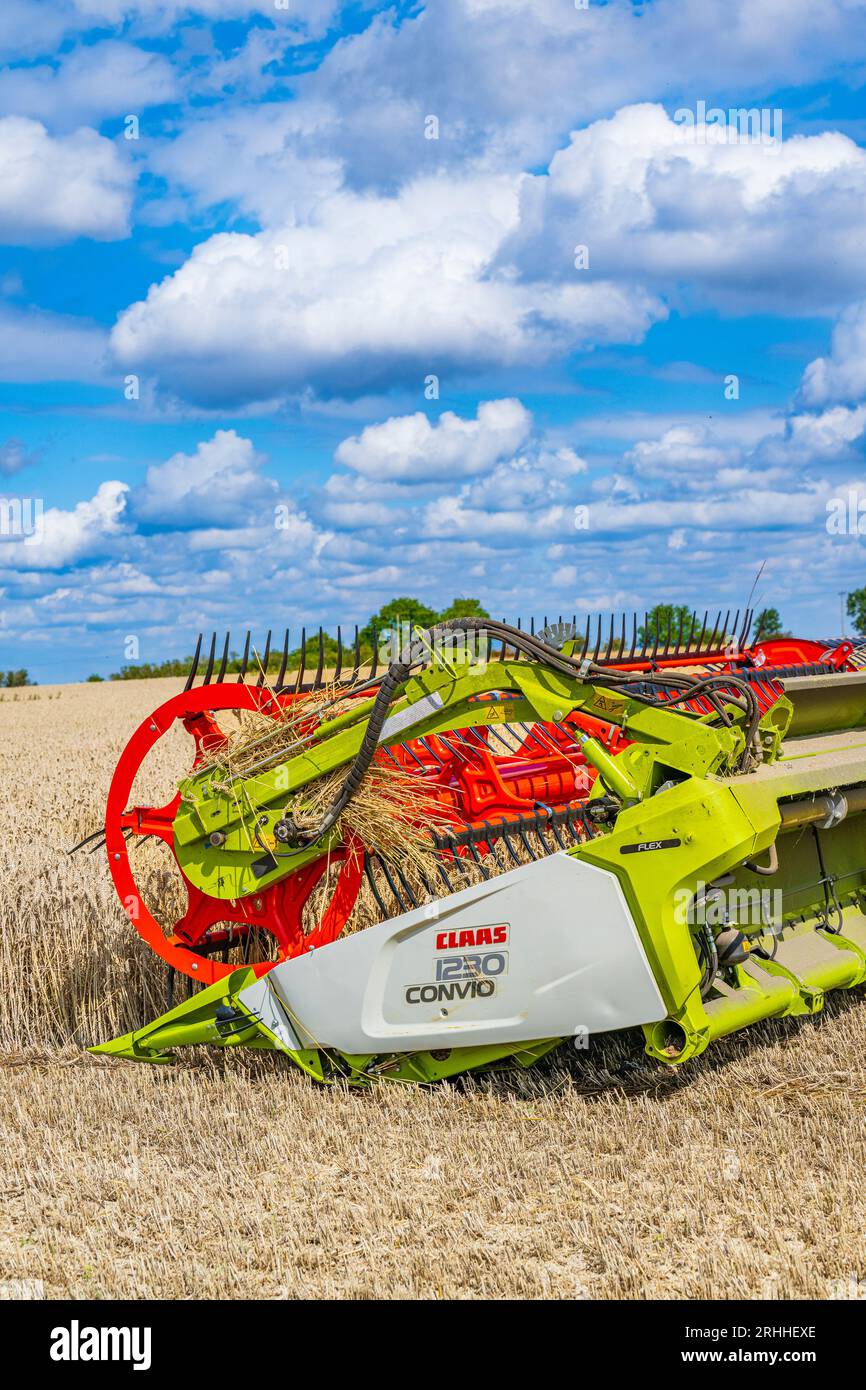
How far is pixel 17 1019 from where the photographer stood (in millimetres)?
6258

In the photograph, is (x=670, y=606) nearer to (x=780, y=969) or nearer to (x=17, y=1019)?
(x=780, y=969)

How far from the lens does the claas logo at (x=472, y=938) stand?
15.4 feet

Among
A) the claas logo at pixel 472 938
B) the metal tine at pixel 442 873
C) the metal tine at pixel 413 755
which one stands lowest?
the claas logo at pixel 472 938

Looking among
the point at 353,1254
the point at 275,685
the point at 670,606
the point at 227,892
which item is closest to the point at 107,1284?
the point at 353,1254

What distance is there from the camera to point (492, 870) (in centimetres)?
635

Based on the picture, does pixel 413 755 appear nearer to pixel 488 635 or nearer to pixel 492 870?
pixel 492 870

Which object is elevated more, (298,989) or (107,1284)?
(298,989)

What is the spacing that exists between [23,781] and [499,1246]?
25.4 feet

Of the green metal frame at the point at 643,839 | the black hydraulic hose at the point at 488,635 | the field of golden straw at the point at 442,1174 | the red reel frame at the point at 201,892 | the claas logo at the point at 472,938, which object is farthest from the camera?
the red reel frame at the point at 201,892

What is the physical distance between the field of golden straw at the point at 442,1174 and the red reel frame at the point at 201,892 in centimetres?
52

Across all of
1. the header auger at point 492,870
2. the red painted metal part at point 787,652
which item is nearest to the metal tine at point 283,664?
the header auger at point 492,870

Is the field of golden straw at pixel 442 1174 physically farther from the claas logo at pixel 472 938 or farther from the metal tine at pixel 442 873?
the metal tine at pixel 442 873

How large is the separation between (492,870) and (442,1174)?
7.29 feet

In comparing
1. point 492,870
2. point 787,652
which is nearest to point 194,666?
point 492,870
